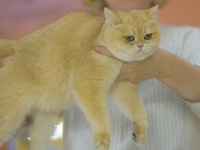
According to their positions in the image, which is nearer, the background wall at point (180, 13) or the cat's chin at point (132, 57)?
the cat's chin at point (132, 57)

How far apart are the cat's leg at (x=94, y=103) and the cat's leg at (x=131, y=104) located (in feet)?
0.30

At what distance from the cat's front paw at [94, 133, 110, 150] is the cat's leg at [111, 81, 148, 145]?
96mm

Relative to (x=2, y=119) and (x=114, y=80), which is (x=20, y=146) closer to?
(x=2, y=119)

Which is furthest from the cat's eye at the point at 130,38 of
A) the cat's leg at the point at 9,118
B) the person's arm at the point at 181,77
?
the cat's leg at the point at 9,118

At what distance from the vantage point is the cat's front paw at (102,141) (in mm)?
1006

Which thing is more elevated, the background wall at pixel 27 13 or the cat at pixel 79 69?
the cat at pixel 79 69

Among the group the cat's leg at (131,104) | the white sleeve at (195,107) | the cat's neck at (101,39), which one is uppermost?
the cat's neck at (101,39)

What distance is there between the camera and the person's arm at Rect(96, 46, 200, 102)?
1092mm

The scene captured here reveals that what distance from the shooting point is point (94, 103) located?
1.05 metres

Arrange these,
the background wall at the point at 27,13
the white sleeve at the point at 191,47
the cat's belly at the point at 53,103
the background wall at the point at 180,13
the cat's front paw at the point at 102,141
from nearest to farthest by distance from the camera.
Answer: the cat's front paw at the point at 102,141
the cat's belly at the point at 53,103
the white sleeve at the point at 191,47
the background wall at the point at 27,13
the background wall at the point at 180,13

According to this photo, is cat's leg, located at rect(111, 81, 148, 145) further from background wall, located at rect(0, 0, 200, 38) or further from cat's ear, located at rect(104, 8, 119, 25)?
background wall, located at rect(0, 0, 200, 38)

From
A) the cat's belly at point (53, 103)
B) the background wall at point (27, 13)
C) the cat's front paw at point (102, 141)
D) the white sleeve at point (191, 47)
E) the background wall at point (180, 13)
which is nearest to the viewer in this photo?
the cat's front paw at point (102, 141)

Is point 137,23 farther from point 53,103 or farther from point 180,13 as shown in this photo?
point 180,13

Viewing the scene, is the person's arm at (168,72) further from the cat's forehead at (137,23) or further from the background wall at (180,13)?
the background wall at (180,13)
